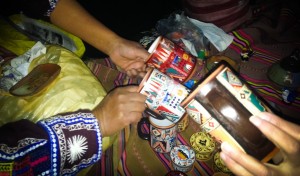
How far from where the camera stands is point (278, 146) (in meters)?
0.61

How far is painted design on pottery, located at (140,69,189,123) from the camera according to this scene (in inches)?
37.8

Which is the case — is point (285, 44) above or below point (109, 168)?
above

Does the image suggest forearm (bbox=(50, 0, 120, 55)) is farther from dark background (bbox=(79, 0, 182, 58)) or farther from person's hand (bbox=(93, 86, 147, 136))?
dark background (bbox=(79, 0, 182, 58))

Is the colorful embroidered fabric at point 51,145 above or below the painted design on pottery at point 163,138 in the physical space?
above

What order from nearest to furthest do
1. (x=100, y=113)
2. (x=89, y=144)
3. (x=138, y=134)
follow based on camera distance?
(x=89, y=144) → (x=100, y=113) → (x=138, y=134)

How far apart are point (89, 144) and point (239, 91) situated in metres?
0.51

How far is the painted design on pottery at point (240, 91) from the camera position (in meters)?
0.67

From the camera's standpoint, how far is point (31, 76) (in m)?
1.08

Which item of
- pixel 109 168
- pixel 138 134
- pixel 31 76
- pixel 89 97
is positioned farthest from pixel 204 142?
pixel 31 76

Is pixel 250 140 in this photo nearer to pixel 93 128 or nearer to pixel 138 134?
pixel 93 128

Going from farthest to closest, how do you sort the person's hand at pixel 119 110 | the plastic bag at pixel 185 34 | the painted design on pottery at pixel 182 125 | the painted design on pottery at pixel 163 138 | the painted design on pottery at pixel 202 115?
the plastic bag at pixel 185 34 → the painted design on pottery at pixel 182 125 → the painted design on pottery at pixel 163 138 → the person's hand at pixel 119 110 → the painted design on pottery at pixel 202 115

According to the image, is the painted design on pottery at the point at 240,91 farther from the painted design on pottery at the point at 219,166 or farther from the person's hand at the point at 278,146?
the painted design on pottery at the point at 219,166

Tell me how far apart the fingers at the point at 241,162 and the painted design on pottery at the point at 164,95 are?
0.35 meters

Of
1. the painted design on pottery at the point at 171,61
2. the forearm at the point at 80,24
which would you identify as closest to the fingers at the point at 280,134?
the painted design on pottery at the point at 171,61
